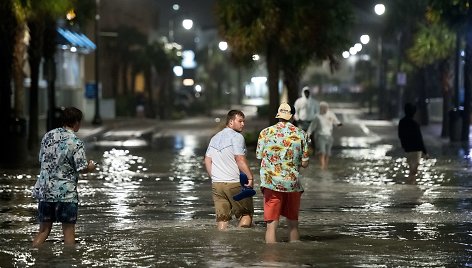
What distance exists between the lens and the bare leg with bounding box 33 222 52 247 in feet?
43.9

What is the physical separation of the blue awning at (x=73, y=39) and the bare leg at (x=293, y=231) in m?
42.0

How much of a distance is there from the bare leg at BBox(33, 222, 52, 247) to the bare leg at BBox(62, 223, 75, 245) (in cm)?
16

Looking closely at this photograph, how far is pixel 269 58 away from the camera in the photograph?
119ft

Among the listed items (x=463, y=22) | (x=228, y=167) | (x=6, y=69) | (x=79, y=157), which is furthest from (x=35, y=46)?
(x=79, y=157)

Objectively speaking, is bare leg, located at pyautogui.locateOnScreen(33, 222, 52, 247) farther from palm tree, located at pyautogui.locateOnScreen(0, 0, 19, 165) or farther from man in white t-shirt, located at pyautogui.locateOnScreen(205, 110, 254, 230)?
palm tree, located at pyautogui.locateOnScreen(0, 0, 19, 165)

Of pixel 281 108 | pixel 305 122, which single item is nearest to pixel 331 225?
pixel 281 108

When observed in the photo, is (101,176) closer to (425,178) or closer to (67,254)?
(425,178)

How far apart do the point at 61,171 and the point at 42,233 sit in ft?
2.52

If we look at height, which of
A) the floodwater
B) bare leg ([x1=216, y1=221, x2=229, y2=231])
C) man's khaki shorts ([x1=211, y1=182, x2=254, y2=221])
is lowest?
the floodwater

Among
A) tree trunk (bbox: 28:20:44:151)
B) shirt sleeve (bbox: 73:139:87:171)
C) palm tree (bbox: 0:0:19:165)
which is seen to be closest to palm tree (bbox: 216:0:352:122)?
tree trunk (bbox: 28:20:44:151)

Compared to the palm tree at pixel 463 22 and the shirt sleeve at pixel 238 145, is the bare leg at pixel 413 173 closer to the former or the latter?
the shirt sleeve at pixel 238 145

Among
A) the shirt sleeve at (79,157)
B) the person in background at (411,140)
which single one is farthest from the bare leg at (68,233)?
the person in background at (411,140)

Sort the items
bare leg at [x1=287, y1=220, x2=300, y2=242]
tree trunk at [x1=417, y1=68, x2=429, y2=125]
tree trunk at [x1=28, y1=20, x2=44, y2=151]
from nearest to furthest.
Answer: bare leg at [x1=287, y1=220, x2=300, y2=242], tree trunk at [x1=28, y1=20, x2=44, y2=151], tree trunk at [x1=417, y1=68, x2=429, y2=125]

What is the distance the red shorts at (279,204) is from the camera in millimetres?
13508
